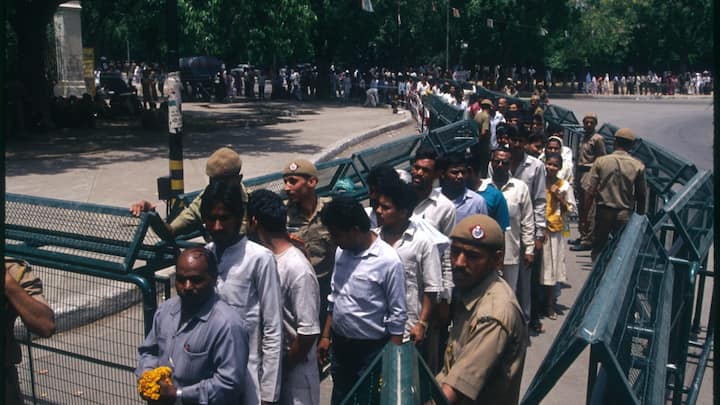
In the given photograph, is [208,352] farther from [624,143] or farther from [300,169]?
[624,143]

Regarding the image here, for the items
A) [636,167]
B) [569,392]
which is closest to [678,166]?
[636,167]

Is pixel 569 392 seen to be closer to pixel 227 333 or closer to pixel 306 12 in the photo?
pixel 227 333

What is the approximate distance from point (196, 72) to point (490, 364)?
4383cm

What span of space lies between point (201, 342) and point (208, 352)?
5cm

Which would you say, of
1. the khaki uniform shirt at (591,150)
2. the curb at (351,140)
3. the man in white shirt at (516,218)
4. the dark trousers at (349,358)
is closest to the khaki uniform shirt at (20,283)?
the dark trousers at (349,358)

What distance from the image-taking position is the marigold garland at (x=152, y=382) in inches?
130

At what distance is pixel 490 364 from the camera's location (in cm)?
292

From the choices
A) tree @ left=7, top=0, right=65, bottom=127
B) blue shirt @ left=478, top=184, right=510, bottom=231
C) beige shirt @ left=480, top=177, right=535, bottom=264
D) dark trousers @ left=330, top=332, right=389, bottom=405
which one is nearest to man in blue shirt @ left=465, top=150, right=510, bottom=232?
blue shirt @ left=478, top=184, right=510, bottom=231

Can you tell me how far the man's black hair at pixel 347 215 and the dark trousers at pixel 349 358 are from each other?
0.63m

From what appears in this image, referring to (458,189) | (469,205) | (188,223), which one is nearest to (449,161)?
(458,189)

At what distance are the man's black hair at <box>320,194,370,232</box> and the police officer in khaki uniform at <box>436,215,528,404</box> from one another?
959 millimetres

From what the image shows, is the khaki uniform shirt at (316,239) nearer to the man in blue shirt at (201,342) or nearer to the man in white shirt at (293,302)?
the man in white shirt at (293,302)

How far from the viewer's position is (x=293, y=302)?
3.98 metres

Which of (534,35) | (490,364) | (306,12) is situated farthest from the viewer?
(534,35)
